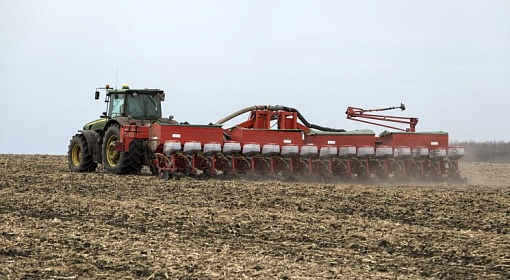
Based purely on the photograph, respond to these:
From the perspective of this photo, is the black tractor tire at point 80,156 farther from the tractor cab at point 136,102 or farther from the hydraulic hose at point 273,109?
the hydraulic hose at point 273,109

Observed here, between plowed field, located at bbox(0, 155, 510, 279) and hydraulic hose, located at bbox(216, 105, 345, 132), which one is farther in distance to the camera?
hydraulic hose, located at bbox(216, 105, 345, 132)

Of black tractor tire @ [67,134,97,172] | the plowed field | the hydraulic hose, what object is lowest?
the plowed field

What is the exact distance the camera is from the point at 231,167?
16906 mm

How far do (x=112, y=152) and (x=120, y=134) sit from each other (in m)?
1.16

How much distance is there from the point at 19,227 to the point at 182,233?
6.36ft

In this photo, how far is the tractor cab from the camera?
59.8 feet

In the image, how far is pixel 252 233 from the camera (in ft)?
28.2

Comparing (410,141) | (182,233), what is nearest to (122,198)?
(182,233)

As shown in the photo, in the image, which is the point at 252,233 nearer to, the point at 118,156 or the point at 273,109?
the point at 118,156

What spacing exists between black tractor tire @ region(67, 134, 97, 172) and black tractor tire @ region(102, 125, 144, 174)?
989mm

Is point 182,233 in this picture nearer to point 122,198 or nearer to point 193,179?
point 122,198

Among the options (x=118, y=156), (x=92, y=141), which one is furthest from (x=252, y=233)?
(x=92, y=141)

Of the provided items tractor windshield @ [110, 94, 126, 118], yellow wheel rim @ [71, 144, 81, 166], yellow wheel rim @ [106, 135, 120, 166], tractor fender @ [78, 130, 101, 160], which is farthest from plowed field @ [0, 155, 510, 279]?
yellow wheel rim @ [71, 144, 81, 166]

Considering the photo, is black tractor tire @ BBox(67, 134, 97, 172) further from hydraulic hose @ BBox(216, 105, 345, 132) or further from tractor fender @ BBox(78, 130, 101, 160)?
hydraulic hose @ BBox(216, 105, 345, 132)
